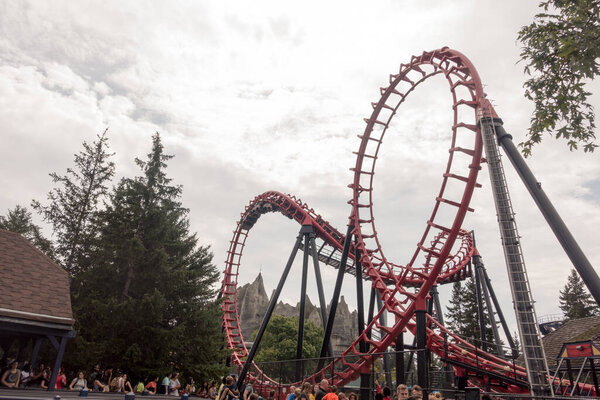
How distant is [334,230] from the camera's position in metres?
23.7

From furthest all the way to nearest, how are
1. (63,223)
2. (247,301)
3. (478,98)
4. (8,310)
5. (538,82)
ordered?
1. (247,301)
2. (63,223)
3. (478,98)
4. (8,310)
5. (538,82)

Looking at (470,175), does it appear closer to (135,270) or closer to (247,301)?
(135,270)

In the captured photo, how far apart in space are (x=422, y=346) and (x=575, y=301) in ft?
156

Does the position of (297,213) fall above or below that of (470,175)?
above

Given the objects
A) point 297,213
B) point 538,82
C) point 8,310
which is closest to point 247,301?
point 297,213

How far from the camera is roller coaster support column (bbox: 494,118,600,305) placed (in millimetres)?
7746

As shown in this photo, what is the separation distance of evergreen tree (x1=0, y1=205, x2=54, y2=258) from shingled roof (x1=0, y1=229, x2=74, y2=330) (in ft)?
23.3

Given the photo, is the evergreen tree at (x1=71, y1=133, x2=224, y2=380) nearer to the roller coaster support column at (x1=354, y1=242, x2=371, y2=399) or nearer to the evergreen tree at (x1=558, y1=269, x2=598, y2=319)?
the roller coaster support column at (x1=354, y1=242, x2=371, y2=399)

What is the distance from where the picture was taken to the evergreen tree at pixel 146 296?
1585 centimetres

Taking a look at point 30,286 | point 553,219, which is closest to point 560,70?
point 553,219

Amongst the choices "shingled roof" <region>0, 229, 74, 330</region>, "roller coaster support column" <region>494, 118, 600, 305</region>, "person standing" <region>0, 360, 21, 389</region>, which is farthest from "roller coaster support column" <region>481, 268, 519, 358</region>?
"person standing" <region>0, 360, 21, 389</region>

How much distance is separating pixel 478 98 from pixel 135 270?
15768 millimetres

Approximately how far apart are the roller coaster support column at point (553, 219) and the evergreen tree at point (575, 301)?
143 ft

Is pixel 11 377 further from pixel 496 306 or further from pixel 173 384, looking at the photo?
pixel 496 306
